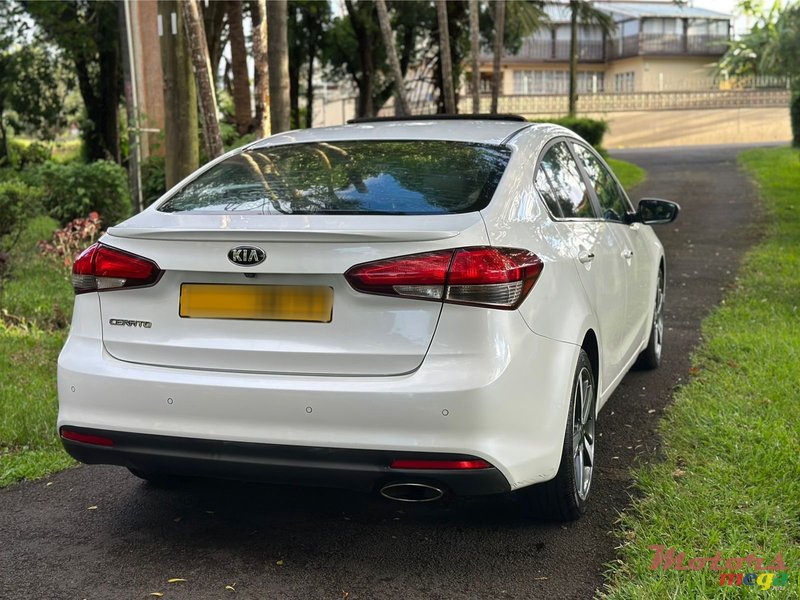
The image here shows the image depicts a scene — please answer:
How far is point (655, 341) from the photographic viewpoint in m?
6.34

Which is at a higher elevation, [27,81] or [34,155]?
[27,81]

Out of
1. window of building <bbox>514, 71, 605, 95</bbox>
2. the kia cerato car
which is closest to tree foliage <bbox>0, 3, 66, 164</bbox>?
the kia cerato car

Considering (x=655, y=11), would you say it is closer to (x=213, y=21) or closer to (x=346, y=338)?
(x=213, y=21)

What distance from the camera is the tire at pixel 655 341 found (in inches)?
245

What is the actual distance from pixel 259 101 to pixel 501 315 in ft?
20.7

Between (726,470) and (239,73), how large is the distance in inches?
622

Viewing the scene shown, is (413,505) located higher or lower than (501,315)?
lower

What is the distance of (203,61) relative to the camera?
Result: 28.0 ft

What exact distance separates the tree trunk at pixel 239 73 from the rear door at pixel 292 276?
14906mm

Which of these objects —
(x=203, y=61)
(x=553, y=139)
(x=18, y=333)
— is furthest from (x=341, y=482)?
(x=203, y=61)

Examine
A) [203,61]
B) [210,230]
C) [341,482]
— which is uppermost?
[203,61]

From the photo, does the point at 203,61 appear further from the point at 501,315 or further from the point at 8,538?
the point at 501,315

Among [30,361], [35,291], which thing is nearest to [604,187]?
[30,361]

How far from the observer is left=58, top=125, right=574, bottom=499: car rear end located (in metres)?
3.15
